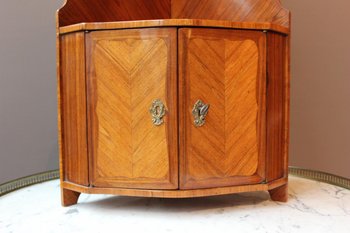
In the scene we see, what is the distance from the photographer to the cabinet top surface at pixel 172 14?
1.11 m

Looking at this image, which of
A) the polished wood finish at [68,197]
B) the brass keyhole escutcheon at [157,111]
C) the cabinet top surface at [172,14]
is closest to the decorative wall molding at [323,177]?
the cabinet top surface at [172,14]

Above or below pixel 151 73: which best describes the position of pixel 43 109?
below

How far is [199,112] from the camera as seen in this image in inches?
43.9

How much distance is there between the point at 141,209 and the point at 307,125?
93 cm

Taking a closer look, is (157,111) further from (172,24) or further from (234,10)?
(234,10)

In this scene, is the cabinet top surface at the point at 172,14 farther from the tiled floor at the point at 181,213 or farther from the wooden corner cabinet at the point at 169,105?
the tiled floor at the point at 181,213

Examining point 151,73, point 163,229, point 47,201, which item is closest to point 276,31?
point 151,73

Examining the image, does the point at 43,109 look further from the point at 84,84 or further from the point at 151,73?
the point at 151,73

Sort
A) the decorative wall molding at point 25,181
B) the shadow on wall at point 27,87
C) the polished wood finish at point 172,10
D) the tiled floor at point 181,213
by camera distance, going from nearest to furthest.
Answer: the tiled floor at point 181,213 < the polished wood finish at point 172,10 < the decorative wall molding at point 25,181 < the shadow on wall at point 27,87

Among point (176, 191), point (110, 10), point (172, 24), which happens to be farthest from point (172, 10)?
point (176, 191)

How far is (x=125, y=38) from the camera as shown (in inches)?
43.8

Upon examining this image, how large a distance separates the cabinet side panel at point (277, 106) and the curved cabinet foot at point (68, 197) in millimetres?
611

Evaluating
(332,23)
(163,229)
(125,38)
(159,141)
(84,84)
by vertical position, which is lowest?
(163,229)

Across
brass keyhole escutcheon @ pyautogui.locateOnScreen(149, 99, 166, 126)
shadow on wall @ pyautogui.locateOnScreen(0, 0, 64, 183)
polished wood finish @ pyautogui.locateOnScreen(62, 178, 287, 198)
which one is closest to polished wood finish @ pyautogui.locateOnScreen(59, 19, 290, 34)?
brass keyhole escutcheon @ pyautogui.locateOnScreen(149, 99, 166, 126)
